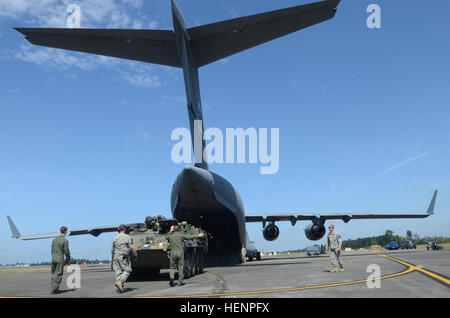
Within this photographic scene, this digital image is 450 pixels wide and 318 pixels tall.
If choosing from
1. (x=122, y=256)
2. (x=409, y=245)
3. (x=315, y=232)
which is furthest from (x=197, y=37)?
(x=409, y=245)

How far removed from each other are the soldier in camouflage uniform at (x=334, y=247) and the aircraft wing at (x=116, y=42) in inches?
344

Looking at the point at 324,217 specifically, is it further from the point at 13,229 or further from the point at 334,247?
the point at 13,229

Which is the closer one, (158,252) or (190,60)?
(158,252)

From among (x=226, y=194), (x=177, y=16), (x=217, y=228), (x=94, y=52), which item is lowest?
(x=217, y=228)

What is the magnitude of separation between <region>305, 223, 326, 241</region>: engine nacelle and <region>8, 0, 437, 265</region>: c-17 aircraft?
6.91 meters

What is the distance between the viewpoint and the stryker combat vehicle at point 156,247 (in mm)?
10930

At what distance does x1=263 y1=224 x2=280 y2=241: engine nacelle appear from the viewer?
80.9 ft

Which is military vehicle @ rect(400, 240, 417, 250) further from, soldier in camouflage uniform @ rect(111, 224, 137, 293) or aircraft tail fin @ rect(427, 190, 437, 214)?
soldier in camouflage uniform @ rect(111, 224, 137, 293)

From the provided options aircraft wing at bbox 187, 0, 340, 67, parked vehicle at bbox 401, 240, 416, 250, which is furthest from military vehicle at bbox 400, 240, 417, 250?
aircraft wing at bbox 187, 0, 340, 67

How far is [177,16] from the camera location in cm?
1243

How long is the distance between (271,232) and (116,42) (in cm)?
1663

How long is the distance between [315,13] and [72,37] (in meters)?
7.64

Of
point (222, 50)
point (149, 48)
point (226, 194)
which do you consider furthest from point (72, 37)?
point (226, 194)
